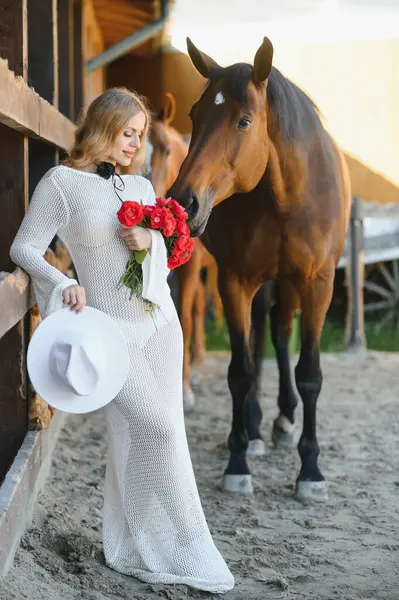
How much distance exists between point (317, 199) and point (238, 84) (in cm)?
71

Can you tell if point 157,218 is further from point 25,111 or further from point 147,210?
point 25,111

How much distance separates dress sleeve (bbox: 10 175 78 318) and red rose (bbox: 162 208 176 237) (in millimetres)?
307

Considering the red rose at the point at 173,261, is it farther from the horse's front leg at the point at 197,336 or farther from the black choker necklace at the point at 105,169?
the horse's front leg at the point at 197,336

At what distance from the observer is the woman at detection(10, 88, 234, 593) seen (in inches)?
108

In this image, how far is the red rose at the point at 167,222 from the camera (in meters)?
2.75

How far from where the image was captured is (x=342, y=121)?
12.7 m

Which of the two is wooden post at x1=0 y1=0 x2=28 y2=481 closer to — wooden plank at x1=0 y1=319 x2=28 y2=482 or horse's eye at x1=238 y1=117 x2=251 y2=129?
wooden plank at x1=0 y1=319 x2=28 y2=482

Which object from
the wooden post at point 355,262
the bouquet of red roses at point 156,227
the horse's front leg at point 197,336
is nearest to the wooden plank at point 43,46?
the bouquet of red roses at point 156,227

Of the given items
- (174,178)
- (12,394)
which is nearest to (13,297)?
(12,394)

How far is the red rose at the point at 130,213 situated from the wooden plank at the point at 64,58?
9.67 ft

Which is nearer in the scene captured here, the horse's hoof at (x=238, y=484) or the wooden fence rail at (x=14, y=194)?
the wooden fence rail at (x=14, y=194)

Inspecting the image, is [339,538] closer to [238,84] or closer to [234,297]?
[234,297]

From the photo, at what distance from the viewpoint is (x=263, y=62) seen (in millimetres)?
3559

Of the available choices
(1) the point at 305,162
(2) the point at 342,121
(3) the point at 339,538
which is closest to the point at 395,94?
(2) the point at 342,121
